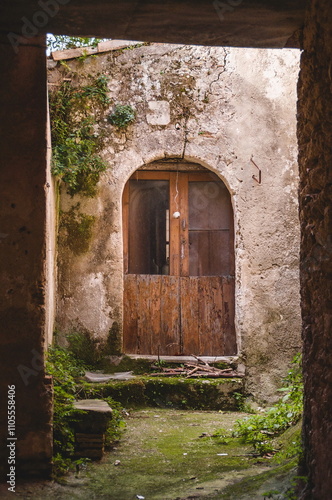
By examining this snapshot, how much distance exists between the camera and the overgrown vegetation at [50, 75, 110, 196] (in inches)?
260

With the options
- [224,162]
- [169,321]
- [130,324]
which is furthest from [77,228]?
[224,162]

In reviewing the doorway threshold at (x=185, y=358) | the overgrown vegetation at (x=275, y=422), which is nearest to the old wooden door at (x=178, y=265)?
the doorway threshold at (x=185, y=358)

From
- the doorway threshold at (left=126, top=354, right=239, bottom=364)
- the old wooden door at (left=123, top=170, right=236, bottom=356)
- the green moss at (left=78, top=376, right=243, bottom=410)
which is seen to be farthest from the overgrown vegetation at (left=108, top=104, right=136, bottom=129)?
the green moss at (left=78, top=376, right=243, bottom=410)

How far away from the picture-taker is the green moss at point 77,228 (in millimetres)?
6793

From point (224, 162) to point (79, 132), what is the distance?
184cm

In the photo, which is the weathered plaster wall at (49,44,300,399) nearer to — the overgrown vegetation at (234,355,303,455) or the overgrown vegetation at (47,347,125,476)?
the overgrown vegetation at (234,355,303,455)

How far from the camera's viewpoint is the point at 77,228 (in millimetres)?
6816

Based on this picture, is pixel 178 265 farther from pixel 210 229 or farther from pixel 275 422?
pixel 275 422

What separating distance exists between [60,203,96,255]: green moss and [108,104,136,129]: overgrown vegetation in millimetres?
1145

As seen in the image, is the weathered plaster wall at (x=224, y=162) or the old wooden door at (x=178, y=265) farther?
the old wooden door at (x=178, y=265)

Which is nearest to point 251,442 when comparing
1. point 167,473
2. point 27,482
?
point 167,473

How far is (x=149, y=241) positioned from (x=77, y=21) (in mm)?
4391

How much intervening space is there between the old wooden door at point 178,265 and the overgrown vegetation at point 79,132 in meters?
0.69

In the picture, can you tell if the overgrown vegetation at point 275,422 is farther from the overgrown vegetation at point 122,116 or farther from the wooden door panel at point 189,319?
the overgrown vegetation at point 122,116
